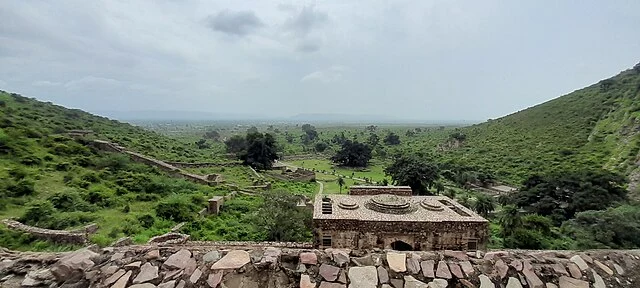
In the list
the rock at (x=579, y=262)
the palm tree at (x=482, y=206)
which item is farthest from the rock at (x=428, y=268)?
the palm tree at (x=482, y=206)

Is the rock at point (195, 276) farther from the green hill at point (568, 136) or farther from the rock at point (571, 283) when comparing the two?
the green hill at point (568, 136)

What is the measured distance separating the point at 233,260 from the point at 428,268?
226 cm

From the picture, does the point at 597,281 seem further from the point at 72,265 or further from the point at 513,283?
the point at 72,265

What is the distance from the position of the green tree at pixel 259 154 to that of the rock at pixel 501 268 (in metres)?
43.6

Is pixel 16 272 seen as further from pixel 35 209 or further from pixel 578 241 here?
pixel 578 241

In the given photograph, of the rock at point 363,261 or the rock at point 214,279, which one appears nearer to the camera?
the rock at point 214,279

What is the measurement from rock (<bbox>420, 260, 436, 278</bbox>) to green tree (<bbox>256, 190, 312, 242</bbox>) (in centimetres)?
1503

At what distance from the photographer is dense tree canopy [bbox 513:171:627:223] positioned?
3009 centimetres

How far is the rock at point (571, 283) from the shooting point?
3600 millimetres

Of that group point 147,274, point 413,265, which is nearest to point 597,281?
point 413,265

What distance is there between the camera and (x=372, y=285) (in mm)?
3512

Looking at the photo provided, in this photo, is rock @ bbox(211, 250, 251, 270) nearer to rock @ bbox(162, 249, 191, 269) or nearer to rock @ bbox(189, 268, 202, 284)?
rock @ bbox(189, 268, 202, 284)

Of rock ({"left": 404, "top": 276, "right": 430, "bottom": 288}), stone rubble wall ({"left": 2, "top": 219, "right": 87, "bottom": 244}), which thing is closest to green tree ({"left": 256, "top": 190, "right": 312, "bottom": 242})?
stone rubble wall ({"left": 2, "top": 219, "right": 87, "bottom": 244})

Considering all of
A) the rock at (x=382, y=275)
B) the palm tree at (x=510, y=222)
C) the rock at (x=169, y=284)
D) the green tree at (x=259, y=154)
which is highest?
the rock at (x=382, y=275)
